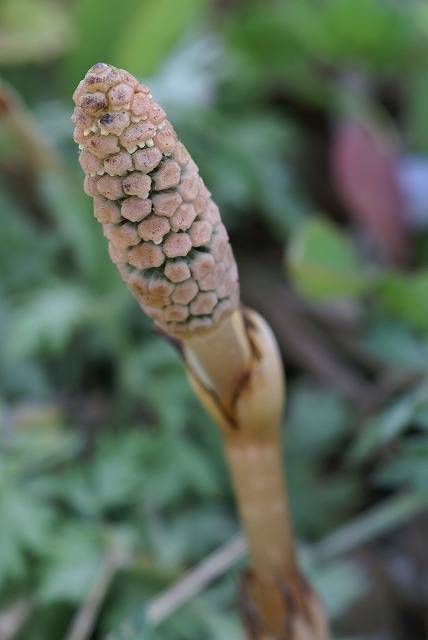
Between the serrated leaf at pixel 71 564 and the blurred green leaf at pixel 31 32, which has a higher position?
the blurred green leaf at pixel 31 32

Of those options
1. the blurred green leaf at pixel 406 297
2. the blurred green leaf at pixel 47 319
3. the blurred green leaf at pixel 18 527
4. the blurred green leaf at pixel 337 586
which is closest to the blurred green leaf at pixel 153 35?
the blurred green leaf at pixel 47 319

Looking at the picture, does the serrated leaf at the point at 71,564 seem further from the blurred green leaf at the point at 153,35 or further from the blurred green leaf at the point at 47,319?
the blurred green leaf at the point at 153,35

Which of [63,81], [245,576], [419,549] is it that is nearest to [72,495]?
[245,576]

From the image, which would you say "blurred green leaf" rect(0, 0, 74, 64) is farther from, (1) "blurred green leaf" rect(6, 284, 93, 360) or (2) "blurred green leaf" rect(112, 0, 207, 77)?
(1) "blurred green leaf" rect(6, 284, 93, 360)

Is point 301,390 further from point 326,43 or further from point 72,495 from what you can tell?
point 326,43

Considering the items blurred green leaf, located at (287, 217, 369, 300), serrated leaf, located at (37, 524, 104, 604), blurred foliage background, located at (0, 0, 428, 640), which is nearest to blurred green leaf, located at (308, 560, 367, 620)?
blurred foliage background, located at (0, 0, 428, 640)

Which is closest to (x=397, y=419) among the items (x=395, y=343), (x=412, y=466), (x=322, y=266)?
(x=412, y=466)

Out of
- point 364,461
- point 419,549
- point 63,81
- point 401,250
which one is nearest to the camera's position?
point 419,549

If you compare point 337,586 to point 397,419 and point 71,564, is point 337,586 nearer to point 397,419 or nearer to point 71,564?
point 397,419
